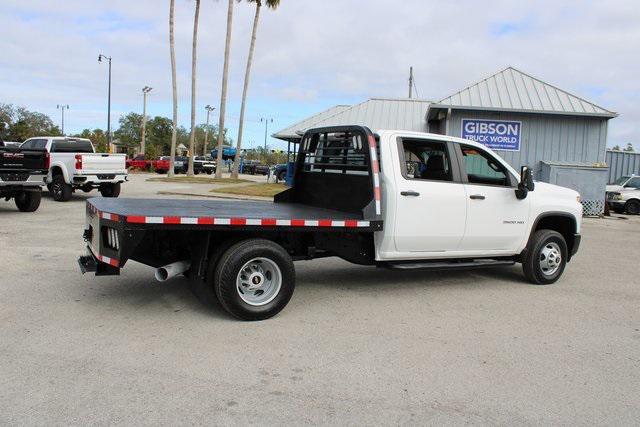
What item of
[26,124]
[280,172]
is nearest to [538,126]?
[280,172]

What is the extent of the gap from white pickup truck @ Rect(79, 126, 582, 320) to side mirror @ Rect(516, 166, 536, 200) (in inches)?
0.5

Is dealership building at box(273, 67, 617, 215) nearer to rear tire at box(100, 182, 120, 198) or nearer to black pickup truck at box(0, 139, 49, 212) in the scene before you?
rear tire at box(100, 182, 120, 198)

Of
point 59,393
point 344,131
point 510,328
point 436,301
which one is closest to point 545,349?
point 510,328

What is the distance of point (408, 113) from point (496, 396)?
25283 mm

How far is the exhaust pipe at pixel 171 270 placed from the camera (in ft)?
17.4

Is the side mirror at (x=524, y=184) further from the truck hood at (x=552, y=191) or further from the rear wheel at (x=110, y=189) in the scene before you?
the rear wheel at (x=110, y=189)

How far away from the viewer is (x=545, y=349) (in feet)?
16.4

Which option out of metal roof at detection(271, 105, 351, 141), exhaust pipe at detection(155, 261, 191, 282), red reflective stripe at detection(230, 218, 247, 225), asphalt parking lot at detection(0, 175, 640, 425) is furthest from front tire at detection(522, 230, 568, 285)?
metal roof at detection(271, 105, 351, 141)

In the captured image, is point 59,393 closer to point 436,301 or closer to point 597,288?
point 436,301

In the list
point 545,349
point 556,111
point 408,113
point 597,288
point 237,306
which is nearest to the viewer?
point 545,349

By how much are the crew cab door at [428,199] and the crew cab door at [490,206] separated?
151 mm

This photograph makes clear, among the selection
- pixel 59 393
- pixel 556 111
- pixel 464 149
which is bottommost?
pixel 59 393

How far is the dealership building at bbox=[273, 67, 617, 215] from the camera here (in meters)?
19.7

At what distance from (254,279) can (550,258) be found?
14.1 feet
